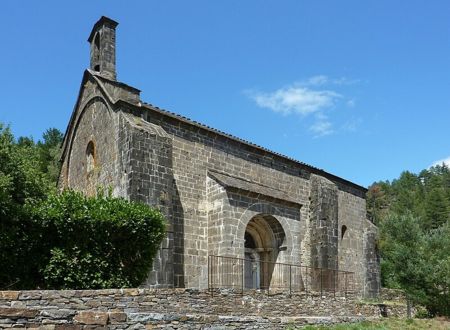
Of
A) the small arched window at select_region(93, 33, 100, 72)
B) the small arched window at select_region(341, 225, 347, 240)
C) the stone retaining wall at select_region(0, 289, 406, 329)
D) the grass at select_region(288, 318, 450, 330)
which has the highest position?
the small arched window at select_region(93, 33, 100, 72)

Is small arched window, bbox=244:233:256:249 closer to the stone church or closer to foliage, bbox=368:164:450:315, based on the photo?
the stone church

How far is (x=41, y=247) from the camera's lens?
42.8ft

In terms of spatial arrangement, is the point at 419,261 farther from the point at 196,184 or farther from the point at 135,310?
the point at 135,310

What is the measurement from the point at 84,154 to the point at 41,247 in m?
8.97

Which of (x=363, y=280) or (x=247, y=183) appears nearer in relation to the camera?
(x=247, y=183)

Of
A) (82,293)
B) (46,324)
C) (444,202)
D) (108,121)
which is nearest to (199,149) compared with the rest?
(108,121)

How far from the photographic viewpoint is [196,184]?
64.4ft

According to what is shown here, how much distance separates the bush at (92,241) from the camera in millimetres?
12766

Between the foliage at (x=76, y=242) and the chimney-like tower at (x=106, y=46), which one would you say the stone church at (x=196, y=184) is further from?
the foliage at (x=76, y=242)

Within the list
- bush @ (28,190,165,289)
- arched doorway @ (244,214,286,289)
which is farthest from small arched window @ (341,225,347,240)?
bush @ (28,190,165,289)

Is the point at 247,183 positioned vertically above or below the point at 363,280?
above

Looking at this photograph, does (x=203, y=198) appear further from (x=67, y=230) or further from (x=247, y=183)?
(x=67, y=230)

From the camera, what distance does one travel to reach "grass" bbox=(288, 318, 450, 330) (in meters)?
15.7

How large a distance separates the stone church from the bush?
2407 millimetres
